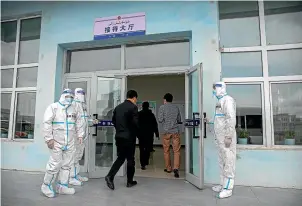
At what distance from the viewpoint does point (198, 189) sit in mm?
3186

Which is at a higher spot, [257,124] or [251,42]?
[251,42]

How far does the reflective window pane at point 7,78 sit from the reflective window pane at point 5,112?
191mm

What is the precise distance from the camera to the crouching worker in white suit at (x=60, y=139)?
9.14ft

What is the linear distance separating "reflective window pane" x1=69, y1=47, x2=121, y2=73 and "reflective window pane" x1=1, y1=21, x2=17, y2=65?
1.35 m

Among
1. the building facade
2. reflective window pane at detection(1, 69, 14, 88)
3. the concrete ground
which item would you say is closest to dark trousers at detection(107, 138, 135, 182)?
the concrete ground

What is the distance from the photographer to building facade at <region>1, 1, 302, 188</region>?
11.1 feet

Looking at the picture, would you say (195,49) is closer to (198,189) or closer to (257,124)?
(257,124)

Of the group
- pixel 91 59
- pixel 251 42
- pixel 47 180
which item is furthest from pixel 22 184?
pixel 251 42

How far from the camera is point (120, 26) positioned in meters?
4.05

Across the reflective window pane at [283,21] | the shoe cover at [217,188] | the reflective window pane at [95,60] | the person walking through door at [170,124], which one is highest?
the reflective window pane at [283,21]

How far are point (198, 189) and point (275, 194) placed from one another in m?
0.98

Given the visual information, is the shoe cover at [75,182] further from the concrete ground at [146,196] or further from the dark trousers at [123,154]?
the dark trousers at [123,154]

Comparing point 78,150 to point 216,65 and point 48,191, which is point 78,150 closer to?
point 48,191

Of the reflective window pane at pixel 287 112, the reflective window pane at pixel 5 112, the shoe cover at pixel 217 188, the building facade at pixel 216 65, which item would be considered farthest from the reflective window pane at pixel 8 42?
the reflective window pane at pixel 287 112
